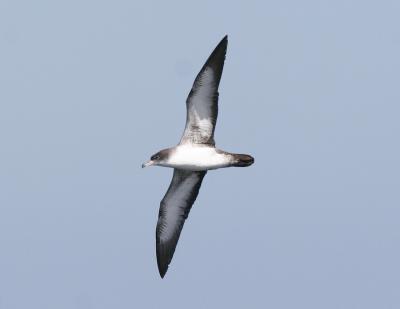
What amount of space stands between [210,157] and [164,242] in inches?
151

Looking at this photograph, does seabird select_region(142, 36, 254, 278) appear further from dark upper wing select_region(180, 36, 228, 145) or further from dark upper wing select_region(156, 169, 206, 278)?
dark upper wing select_region(156, 169, 206, 278)

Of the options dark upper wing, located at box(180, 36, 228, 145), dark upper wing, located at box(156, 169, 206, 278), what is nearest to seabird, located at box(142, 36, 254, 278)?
dark upper wing, located at box(180, 36, 228, 145)

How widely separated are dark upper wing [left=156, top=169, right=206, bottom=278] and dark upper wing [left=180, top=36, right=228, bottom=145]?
1630 millimetres

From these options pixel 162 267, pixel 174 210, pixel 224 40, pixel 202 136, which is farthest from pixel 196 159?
pixel 162 267

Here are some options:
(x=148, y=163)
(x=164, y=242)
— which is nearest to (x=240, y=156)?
(x=148, y=163)

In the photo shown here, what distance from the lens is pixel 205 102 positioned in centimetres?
2573

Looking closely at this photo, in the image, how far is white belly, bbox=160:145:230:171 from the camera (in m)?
25.7

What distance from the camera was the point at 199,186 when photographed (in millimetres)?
27531

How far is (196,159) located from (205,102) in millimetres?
1614

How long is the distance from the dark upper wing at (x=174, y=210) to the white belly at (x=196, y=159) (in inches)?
59.6

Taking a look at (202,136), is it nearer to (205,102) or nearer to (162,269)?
(205,102)

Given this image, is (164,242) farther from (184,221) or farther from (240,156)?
(240,156)

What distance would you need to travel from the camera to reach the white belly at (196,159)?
25672 mm


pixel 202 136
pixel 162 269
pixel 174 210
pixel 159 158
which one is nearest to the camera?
pixel 159 158
